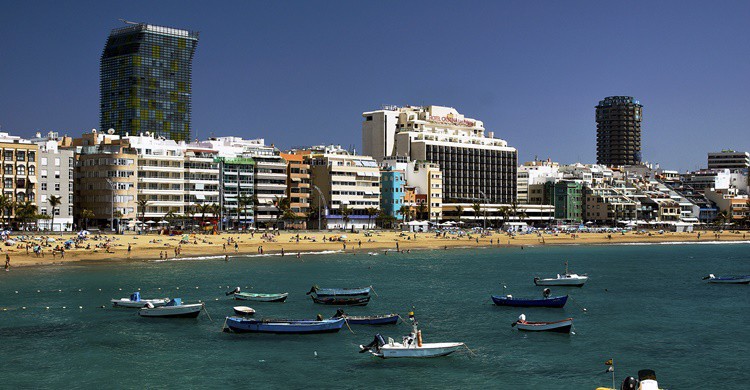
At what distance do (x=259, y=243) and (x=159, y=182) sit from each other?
35024mm

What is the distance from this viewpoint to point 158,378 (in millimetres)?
46281

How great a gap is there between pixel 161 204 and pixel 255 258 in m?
48.1

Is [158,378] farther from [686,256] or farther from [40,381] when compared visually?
[686,256]

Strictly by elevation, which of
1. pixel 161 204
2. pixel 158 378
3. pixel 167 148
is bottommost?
pixel 158 378

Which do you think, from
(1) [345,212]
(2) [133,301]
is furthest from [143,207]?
(2) [133,301]

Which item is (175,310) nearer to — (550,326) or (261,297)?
(261,297)

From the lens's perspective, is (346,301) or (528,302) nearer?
(346,301)

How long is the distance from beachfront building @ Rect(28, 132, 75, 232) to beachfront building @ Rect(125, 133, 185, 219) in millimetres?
12737

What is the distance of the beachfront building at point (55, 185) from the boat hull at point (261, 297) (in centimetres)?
8439

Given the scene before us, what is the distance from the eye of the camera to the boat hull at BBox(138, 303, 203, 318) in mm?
64438

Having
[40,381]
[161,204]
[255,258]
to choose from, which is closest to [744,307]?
[40,381]

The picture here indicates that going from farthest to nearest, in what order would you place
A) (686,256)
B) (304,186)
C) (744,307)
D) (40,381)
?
1. (304,186)
2. (686,256)
3. (744,307)
4. (40,381)

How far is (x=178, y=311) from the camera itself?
212 feet

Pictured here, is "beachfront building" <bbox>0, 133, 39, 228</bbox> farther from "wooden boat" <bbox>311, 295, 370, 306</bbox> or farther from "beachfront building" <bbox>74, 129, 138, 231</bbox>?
"wooden boat" <bbox>311, 295, 370, 306</bbox>
